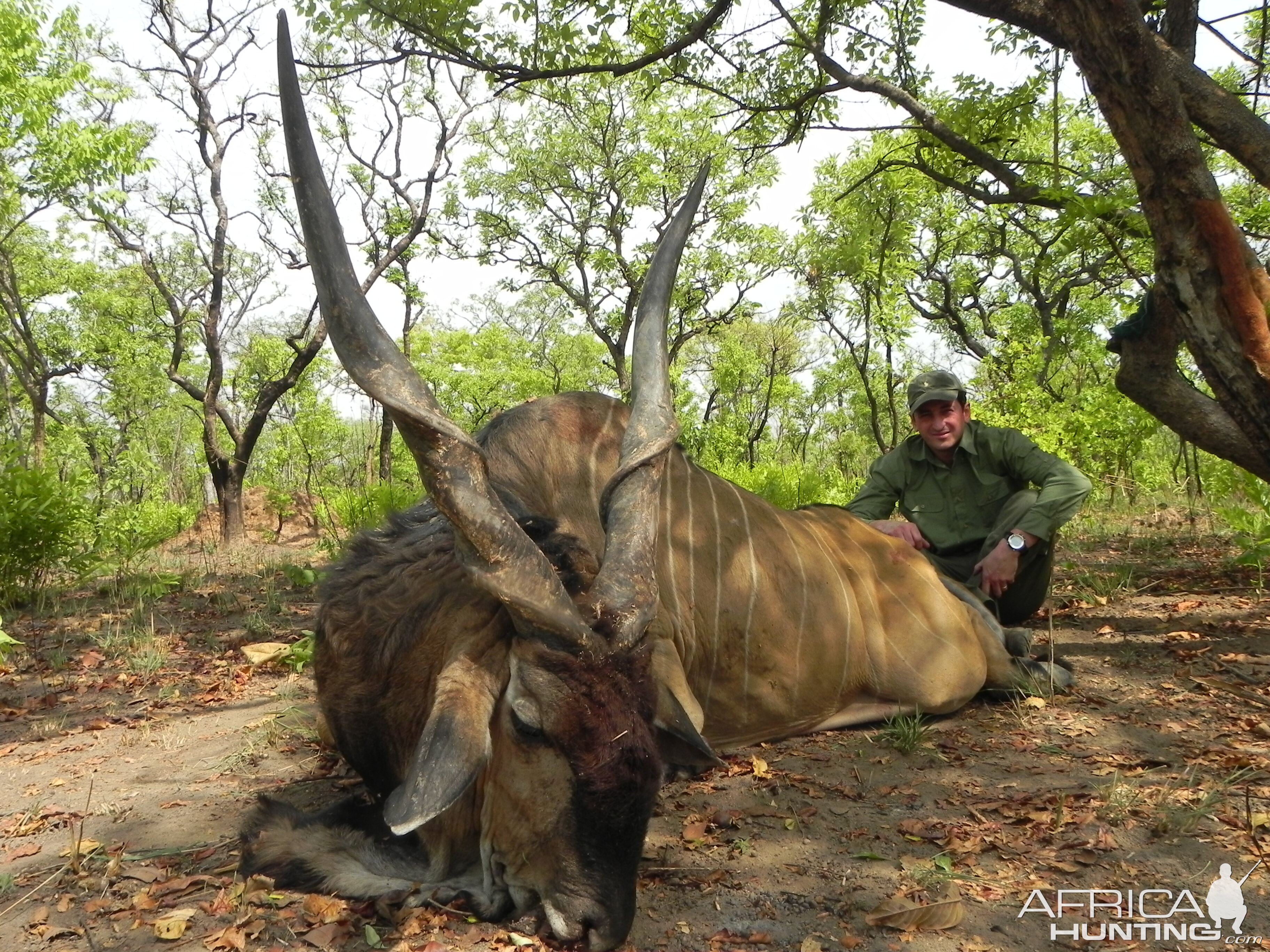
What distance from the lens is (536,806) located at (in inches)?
91.1

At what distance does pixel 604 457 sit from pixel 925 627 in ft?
6.20

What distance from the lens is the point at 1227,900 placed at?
2330mm

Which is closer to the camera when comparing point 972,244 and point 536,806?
point 536,806

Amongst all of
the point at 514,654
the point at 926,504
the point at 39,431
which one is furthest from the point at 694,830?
the point at 39,431

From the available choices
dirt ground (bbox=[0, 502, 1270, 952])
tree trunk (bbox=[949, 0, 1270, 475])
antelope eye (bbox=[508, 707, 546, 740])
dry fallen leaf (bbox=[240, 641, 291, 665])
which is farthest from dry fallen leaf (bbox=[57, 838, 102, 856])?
tree trunk (bbox=[949, 0, 1270, 475])

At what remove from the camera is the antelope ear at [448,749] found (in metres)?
2.04

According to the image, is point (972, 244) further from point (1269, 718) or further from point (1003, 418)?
point (1269, 718)

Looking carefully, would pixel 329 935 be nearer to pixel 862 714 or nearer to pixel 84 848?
pixel 84 848

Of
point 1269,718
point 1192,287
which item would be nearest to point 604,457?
point 1192,287

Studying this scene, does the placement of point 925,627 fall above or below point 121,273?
below

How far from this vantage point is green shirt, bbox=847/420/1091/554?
491 cm

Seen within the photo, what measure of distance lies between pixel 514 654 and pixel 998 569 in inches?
128

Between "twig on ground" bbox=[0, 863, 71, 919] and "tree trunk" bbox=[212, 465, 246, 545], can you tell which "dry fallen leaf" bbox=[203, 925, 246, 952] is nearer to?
"twig on ground" bbox=[0, 863, 71, 919]

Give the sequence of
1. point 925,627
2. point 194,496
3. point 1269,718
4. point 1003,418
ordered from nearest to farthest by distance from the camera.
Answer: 1. point 1269,718
2. point 925,627
3. point 1003,418
4. point 194,496
